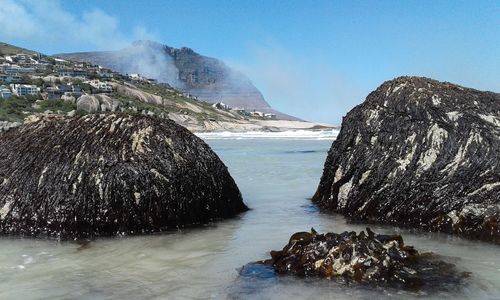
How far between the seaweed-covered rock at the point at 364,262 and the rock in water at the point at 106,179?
2.23m

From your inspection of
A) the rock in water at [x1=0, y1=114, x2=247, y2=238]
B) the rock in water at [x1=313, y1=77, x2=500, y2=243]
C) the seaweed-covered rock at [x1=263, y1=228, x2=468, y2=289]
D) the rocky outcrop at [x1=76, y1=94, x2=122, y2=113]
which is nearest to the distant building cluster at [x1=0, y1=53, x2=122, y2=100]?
the rocky outcrop at [x1=76, y1=94, x2=122, y2=113]

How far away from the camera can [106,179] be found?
6.26m

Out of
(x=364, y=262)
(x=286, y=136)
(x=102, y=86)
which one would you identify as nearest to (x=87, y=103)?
(x=102, y=86)

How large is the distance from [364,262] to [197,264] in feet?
5.13

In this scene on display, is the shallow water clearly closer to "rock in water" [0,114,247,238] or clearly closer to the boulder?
"rock in water" [0,114,247,238]

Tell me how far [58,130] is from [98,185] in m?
1.36

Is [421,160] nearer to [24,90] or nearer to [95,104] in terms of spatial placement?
[95,104]

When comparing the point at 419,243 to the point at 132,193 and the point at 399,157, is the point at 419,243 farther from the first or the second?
the point at 132,193

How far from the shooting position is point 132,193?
6219 mm

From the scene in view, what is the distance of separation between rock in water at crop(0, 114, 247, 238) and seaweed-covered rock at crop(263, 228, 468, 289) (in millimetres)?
2226

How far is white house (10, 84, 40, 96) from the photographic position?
4620 inches

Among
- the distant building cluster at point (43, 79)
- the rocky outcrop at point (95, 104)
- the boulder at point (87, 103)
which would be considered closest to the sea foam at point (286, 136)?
the rocky outcrop at point (95, 104)

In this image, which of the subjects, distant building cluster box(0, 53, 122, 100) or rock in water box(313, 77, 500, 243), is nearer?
rock in water box(313, 77, 500, 243)

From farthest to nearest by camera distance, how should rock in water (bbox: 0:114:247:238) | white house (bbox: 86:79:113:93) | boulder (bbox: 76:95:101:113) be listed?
white house (bbox: 86:79:113:93)
boulder (bbox: 76:95:101:113)
rock in water (bbox: 0:114:247:238)
